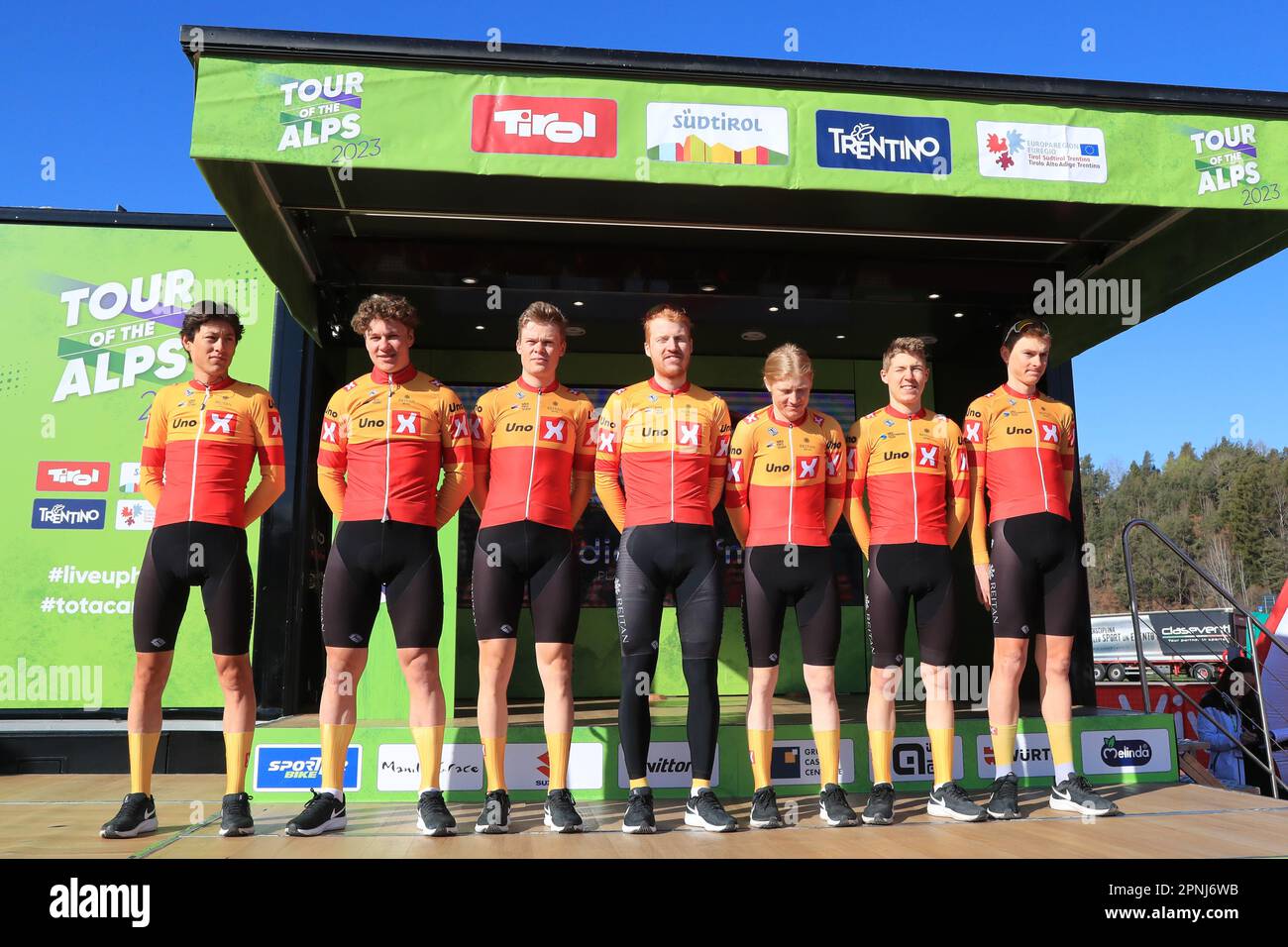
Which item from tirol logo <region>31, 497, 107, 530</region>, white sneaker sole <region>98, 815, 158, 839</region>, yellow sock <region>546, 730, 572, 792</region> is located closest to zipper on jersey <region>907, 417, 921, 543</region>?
yellow sock <region>546, 730, 572, 792</region>

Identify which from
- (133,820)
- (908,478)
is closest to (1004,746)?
(908,478)

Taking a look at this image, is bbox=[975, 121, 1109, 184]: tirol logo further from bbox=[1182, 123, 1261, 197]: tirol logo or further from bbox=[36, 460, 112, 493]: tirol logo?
bbox=[36, 460, 112, 493]: tirol logo

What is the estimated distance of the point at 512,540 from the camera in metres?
4.11

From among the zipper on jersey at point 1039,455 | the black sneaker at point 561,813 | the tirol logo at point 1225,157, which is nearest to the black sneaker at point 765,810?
the black sneaker at point 561,813

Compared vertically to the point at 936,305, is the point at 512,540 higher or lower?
lower

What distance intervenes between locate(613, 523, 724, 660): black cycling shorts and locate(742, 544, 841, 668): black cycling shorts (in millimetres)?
217

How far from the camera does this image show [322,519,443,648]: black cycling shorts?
13.2 ft

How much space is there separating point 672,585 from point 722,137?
7.23ft

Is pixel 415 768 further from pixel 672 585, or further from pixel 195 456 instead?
pixel 195 456

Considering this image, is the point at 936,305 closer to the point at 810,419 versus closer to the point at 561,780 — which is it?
the point at 810,419

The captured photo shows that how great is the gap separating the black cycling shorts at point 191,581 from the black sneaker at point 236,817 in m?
0.62

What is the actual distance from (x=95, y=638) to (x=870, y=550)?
202 inches
